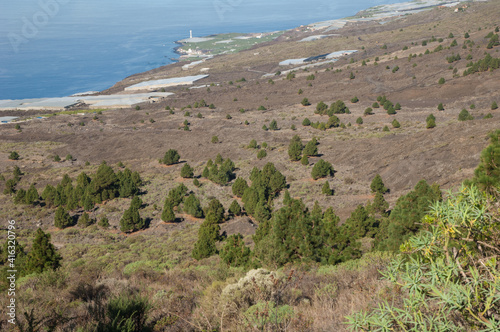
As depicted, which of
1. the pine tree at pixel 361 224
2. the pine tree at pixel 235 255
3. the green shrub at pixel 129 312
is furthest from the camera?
the pine tree at pixel 361 224

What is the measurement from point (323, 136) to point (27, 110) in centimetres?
6378

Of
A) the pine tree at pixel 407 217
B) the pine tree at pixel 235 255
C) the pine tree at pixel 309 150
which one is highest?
the pine tree at pixel 407 217

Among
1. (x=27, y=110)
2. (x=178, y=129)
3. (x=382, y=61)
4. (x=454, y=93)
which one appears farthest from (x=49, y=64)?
(x=454, y=93)

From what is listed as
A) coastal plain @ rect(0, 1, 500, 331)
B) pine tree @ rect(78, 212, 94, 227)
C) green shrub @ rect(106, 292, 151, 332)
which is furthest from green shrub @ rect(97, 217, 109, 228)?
green shrub @ rect(106, 292, 151, 332)

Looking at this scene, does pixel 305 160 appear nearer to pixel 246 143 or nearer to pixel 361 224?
pixel 246 143

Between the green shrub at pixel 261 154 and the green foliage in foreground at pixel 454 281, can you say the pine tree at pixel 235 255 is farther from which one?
the green shrub at pixel 261 154

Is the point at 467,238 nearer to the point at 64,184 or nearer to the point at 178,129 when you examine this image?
the point at 64,184

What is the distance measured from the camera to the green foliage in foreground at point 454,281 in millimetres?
3176

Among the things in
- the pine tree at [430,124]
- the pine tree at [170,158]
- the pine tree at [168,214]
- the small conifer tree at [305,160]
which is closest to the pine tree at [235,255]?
the pine tree at [168,214]

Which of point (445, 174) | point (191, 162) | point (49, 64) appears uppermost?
point (49, 64)

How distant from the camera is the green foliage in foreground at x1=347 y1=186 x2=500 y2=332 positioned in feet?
10.4

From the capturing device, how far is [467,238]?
357cm

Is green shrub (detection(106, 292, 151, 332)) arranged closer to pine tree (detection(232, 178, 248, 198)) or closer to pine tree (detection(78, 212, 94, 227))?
pine tree (detection(78, 212, 94, 227))

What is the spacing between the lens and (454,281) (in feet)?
12.0
